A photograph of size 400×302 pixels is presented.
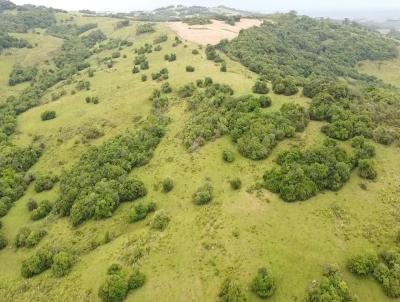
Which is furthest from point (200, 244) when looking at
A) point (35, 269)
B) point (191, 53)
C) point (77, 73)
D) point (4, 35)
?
point (4, 35)

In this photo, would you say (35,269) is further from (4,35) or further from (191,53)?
(4,35)

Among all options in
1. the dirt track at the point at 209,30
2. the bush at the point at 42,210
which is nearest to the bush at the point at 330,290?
the bush at the point at 42,210

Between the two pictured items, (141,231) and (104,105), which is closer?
(141,231)

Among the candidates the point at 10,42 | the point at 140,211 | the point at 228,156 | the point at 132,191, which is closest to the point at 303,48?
the point at 228,156

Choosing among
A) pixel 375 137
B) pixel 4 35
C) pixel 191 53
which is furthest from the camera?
pixel 4 35

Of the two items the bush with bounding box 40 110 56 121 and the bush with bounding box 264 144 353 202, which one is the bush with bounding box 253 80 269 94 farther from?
the bush with bounding box 40 110 56 121

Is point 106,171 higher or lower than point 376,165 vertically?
lower

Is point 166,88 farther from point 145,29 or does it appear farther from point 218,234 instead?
point 145,29

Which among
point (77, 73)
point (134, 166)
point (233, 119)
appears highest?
point (233, 119)
